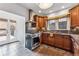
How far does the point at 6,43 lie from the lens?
5.97 ft

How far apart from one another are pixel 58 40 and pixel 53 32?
17 cm

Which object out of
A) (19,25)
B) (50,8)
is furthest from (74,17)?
(19,25)

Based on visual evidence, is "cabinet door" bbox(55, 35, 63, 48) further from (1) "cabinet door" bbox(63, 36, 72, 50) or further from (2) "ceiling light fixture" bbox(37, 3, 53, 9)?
(2) "ceiling light fixture" bbox(37, 3, 53, 9)

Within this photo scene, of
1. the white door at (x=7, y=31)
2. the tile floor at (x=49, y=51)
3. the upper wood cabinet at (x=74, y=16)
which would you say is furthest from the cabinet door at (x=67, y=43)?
the white door at (x=7, y=31)

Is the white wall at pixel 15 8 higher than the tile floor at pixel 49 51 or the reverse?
higher

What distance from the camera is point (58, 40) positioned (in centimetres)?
190

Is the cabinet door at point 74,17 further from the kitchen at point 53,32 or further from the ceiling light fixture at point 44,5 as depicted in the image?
the ceiling light fixture at point 44,5

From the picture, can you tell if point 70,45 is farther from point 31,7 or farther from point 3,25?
point 3,25

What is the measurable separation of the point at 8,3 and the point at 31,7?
1.35 ft

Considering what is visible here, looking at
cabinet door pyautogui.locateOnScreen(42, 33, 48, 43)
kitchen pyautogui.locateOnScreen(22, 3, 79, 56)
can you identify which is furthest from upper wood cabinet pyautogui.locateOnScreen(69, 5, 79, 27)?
cabinet door pyautogui.locateOnScreen(42, 33, 48, 43)

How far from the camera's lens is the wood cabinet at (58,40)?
1.81m

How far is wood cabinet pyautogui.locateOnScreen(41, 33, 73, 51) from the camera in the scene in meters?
1.81

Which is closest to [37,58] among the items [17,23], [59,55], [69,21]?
[59,55]

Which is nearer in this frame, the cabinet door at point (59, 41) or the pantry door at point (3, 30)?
the pantry door at point (3, 30)
